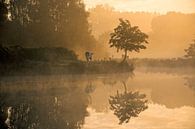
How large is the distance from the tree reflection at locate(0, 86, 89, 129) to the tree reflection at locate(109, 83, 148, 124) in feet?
5.16

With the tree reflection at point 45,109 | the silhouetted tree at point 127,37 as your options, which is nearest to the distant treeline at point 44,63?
the silhouetted tree at point 127,37

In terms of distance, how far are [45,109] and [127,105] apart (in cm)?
451

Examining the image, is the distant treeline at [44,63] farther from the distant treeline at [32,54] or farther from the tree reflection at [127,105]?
the tree reflection at [127,105]

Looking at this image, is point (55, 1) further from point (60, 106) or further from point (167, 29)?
point (167, 29)

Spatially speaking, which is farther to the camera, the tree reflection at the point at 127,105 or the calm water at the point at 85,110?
the tree reflection at the point at 127,105

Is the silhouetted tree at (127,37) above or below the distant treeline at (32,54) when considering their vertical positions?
above

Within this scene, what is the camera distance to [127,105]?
86.0 ft

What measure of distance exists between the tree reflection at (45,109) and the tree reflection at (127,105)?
1.57 m

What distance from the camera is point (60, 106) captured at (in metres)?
25.5

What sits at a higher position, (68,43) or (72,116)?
(68,43)

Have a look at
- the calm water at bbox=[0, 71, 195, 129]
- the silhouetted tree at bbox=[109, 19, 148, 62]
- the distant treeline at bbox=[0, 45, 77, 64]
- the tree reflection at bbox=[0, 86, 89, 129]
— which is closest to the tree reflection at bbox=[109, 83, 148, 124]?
the calm water at bbox=[0, 71, 195, 129]

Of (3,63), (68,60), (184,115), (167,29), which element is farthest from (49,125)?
(167,29)

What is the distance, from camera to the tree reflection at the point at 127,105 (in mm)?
21938

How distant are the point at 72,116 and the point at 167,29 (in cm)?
15787
